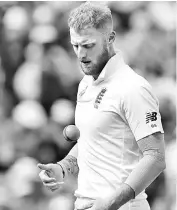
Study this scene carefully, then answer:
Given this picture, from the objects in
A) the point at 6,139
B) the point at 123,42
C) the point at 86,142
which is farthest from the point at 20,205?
the point at 86,142

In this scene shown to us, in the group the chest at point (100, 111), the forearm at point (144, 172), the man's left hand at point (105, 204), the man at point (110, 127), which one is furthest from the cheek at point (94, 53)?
the man's left hand at point (105, 204)

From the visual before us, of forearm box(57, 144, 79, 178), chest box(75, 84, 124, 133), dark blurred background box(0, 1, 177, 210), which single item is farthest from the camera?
dark blurred background box(0, 1, 177, 210)

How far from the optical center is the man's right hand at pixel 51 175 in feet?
7.38

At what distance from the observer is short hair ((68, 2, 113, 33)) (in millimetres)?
2162

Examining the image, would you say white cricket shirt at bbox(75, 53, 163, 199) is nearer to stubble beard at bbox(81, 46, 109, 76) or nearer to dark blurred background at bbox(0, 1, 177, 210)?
stubble beard at bbox(81, 46, 109, 76)

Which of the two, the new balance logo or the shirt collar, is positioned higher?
the shirt collar

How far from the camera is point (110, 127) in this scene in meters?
2.16

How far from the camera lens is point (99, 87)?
227 centimetres

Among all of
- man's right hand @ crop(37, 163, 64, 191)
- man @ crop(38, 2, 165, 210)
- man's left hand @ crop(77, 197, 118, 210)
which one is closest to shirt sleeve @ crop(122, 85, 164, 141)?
man @ crop(38, 2, 165, 210)

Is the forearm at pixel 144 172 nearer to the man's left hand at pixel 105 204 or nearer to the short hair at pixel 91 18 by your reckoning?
the man's left hand at pixel 105 204

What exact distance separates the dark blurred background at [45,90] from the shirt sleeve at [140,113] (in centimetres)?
255

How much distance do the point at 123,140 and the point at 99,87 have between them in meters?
0.22

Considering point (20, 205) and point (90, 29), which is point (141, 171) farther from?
point (20, 205)

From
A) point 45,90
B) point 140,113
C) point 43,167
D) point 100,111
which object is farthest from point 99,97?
point 45,90
